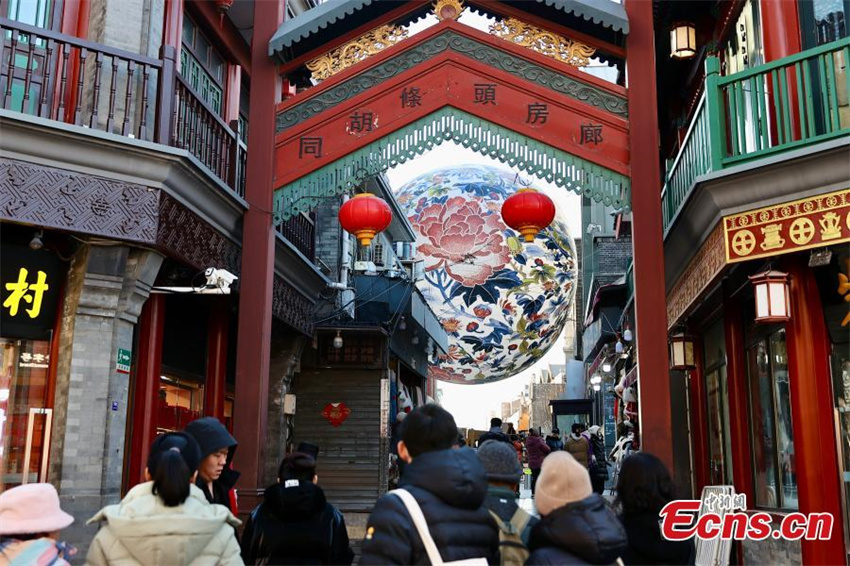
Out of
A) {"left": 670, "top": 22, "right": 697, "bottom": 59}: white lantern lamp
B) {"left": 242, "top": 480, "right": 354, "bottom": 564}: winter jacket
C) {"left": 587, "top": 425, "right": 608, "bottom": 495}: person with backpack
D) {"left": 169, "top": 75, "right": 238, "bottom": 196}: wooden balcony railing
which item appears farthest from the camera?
{"left": 587, "top": 425, "right": 608, "bottom": 495}: person with backpack

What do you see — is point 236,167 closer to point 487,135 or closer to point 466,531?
point 487,135

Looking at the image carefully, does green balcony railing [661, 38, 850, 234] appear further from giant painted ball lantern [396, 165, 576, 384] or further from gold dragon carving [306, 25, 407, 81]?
giant painted ball lantern [396, 165, 576, 384]

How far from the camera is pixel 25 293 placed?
7.95 metres

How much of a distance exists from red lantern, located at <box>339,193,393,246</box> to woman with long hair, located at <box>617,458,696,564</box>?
6378mm

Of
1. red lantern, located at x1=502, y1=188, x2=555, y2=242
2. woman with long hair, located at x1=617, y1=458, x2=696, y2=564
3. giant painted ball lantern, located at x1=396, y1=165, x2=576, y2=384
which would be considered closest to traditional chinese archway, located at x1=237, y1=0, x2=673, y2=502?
red lantern, located at x1=502, y1=188, x2=555, y2=242

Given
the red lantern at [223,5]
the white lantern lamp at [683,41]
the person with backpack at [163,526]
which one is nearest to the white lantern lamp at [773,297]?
the white lantern lamp at [683,41]

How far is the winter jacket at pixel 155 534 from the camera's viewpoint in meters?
3.67

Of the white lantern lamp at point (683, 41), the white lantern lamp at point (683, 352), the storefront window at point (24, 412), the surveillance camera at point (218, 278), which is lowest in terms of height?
the storefront window at point (24, 412)

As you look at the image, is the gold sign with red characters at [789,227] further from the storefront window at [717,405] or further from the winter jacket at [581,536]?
the winter jacket at [581,536]

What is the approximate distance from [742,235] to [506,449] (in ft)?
13.1

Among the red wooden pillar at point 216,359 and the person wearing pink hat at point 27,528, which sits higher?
the red wooden pillar at point 216,359

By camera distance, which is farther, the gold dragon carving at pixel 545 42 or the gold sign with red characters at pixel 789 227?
the gold dragon carving at pixel 545 42

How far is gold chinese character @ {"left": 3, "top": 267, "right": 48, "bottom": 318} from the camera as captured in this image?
7.89 metres

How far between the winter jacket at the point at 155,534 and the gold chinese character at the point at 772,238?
536cm
